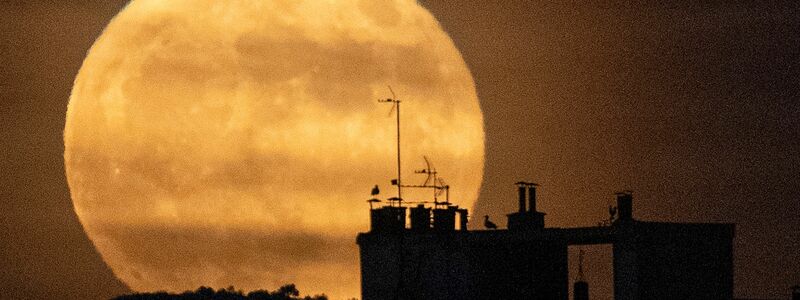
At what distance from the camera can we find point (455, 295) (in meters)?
89.8

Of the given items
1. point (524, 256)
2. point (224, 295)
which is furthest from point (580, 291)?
point (224, 295)

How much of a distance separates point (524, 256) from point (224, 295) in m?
12.3

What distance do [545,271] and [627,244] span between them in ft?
20.9

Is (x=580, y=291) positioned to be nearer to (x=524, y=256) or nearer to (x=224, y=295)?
(x=524, y=256)

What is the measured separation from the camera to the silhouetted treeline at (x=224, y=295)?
316 ft

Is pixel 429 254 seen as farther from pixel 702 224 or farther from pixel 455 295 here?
pixel 702 224

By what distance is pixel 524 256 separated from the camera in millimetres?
91750

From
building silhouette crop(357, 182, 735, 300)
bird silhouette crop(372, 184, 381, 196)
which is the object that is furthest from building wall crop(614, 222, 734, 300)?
bird silhouette crop(372, 184, 381, 196)

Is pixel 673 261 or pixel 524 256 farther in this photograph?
pixel 524 256

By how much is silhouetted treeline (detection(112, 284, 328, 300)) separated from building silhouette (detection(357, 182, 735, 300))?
5.07 metres

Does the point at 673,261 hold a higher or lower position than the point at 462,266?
lower

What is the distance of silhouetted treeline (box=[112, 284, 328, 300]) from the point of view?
96.3 m

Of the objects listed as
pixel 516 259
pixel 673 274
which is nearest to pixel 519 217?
pixel 516 259

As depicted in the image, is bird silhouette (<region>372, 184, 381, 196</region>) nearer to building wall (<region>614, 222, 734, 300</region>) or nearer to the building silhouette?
the building silhouette
